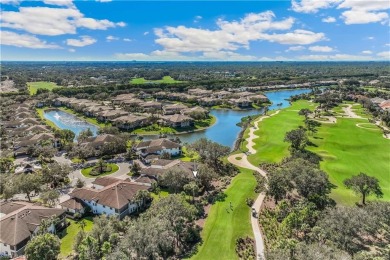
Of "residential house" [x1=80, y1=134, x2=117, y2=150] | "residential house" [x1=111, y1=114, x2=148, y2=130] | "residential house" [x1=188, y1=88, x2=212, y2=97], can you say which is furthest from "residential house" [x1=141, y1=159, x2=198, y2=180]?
"residential house" [x1=188, y1=88, x2=212, y2=97]

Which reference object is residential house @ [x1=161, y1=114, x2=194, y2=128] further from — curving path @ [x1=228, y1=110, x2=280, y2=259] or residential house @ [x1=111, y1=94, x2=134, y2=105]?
residential house @ [x1=111, y1=94, x2=134, y2=105]

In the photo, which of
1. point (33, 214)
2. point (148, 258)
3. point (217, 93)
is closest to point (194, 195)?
point (148, 258)

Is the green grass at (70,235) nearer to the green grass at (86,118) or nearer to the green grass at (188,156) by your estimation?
the green grass at (188,156)

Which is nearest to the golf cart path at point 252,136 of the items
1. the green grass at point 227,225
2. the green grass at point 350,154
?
the green grass at point 350,154

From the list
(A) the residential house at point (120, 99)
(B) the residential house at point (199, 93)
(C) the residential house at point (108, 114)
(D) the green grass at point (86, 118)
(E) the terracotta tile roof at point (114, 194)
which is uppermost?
(B) the residential house at point (199, 93)

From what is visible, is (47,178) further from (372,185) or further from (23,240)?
(372,185)

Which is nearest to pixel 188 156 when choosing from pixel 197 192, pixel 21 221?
pixel 197 192
